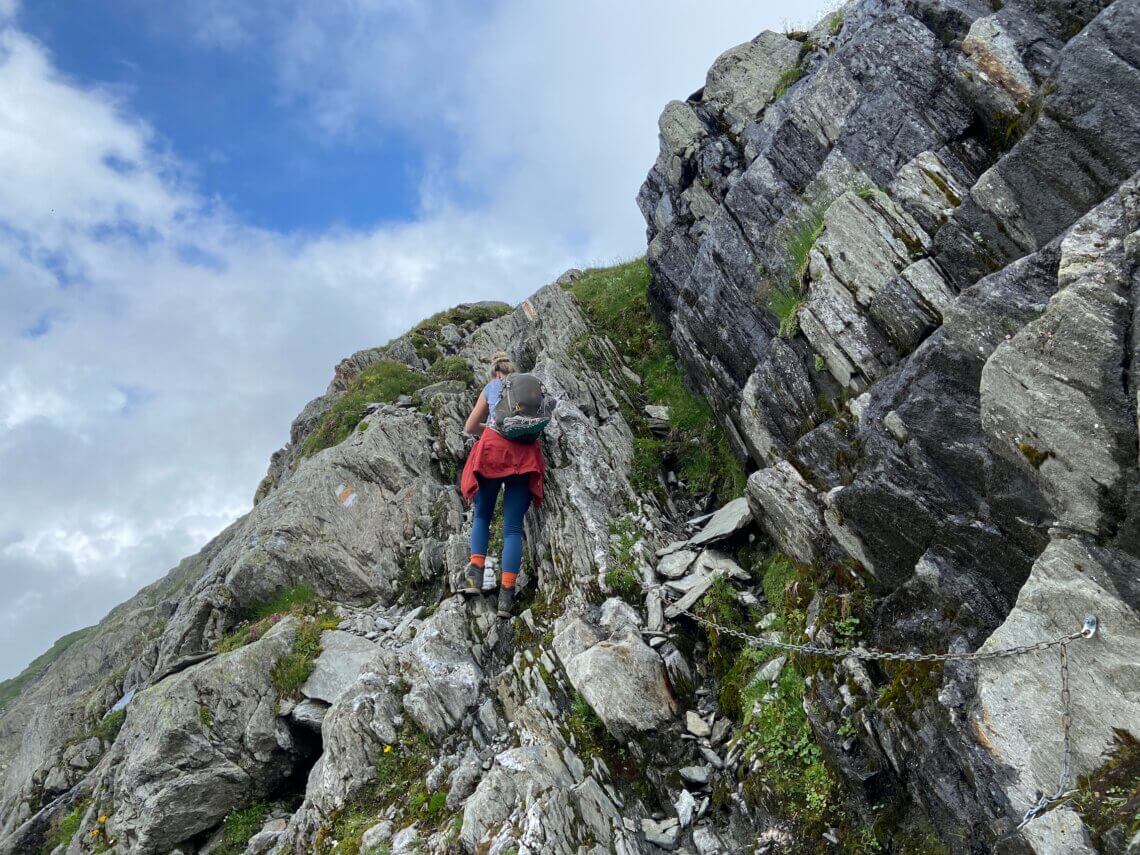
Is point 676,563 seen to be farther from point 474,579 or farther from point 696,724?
point 474,579

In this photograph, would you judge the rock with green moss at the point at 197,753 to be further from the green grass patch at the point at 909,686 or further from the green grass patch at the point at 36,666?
the green grass patch at the point at 36,666

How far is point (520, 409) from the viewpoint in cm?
1365

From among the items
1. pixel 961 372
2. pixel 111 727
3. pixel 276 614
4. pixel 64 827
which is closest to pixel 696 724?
pixel 961 372

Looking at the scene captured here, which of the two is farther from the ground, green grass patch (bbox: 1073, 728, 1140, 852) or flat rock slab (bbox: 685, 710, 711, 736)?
flat rock slab (bbox: 685, 710, 711, 736)

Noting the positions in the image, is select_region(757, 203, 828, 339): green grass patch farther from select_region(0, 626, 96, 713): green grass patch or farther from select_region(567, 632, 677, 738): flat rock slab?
select_region(0, 626, 96, 713): green grass patch

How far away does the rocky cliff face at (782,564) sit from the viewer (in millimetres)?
6707

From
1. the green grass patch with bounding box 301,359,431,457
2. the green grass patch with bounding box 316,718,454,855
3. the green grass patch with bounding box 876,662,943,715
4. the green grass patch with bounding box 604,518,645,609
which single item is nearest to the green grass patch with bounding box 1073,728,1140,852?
the green grass patch with bounding box 876,662,943,715

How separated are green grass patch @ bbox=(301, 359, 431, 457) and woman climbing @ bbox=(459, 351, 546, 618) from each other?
1165 cm

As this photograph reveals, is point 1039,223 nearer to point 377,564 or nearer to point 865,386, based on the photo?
point 865,386

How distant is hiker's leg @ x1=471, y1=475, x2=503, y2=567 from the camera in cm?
1392

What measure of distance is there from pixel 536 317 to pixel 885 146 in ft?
47.6

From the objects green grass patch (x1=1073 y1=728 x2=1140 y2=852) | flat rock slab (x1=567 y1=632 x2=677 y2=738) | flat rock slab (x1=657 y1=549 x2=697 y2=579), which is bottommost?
green grass patch (x1=1073 y1=728 x2=1140 y2=852)

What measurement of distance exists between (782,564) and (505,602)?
5715mm

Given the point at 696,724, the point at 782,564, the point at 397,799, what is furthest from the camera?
the point at 397,799
